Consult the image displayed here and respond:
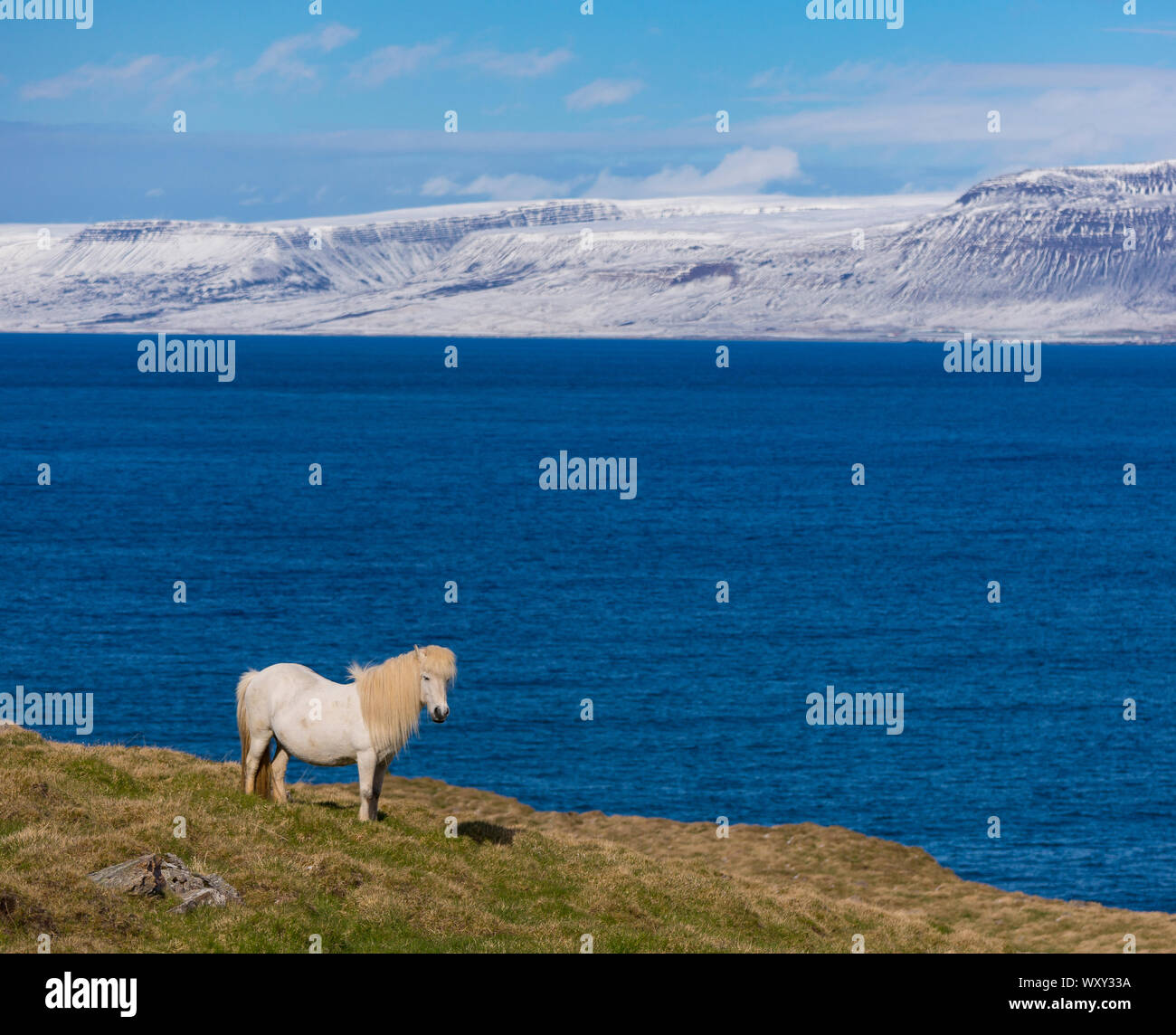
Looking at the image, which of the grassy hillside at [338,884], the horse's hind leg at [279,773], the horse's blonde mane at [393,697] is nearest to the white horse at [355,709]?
the horse's blonde mane at [393,697]

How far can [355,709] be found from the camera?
23156 mm

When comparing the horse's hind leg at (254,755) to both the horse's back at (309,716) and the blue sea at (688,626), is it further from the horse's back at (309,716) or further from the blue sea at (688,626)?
the blue sea at (688,626)

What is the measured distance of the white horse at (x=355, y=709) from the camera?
75.4ft

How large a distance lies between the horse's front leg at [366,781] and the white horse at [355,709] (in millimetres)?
15

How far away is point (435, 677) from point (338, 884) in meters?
3.82

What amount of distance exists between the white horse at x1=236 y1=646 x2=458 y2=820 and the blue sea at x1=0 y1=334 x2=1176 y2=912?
2574cm

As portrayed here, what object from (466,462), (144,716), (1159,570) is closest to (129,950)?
(144,716)

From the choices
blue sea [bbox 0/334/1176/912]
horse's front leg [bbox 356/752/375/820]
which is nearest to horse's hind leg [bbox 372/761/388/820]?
horse's front leg [bbox 356/752/375/820]

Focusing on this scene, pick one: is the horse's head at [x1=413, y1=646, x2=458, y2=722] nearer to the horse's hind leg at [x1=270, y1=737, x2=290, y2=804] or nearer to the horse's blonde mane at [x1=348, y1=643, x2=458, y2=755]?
the horse's blonde mane at [x1=348, y1=643, x2=458, y2=755]

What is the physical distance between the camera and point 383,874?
2125 centimetres

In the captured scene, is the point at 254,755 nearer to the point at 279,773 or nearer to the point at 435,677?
the point at 279,773

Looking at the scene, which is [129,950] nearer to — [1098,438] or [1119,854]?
[1119,854]

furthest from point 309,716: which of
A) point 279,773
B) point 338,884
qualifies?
point 338,884

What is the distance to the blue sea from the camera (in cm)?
5575
